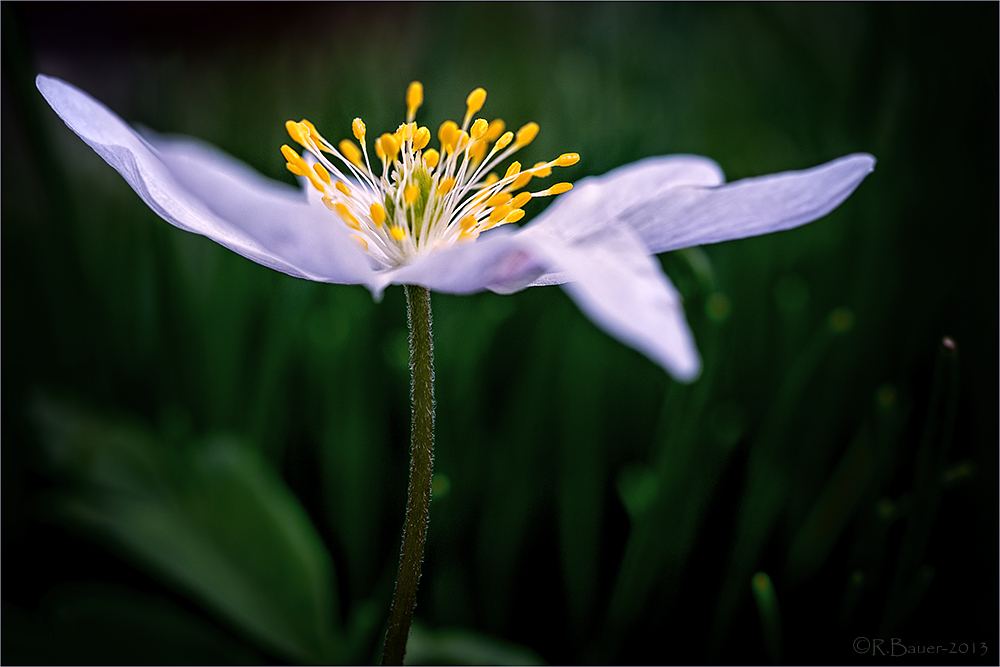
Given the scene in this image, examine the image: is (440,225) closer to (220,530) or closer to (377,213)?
(377,213)

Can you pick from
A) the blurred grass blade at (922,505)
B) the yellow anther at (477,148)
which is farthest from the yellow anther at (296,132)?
the blurred grass blade at (922,505)

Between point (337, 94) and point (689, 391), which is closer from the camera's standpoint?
point (689, 391)

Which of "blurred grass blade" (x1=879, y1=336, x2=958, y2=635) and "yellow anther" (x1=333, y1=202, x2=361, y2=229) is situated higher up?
"yellow anther" (x1=333, y1=202, x2=361, y2=229)

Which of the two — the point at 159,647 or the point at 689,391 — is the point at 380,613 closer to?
the point at 159,647

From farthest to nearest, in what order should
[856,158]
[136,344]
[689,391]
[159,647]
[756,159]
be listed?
[756,159]
[136,344]
[689,391]
[159,647]
[856,158]

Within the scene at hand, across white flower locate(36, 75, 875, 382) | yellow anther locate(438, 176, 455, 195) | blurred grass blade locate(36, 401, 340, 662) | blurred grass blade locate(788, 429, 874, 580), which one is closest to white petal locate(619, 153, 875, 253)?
white flower locate(36, 75, 875, 382)

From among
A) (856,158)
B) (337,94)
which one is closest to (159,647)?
(856,158)

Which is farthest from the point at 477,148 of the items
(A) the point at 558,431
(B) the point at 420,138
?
(A) the point at 558,431

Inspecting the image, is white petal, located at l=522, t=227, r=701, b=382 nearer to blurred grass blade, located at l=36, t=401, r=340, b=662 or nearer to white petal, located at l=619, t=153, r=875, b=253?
white petal, located at l=619, t=153, r=875, b=253
